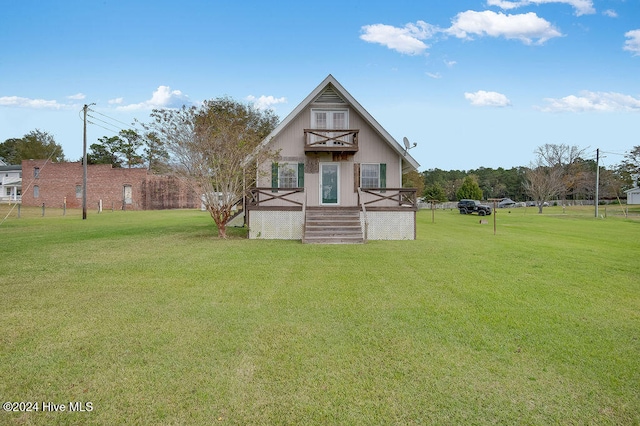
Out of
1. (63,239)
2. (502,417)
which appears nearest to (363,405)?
(502,417)

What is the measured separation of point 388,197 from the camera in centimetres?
1617

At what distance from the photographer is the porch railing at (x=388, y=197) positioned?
52.5 feet

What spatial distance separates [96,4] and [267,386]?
71.1ft

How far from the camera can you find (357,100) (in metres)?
17.0

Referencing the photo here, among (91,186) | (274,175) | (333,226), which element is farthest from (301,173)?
(91,186)

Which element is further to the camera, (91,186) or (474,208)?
(91,186)

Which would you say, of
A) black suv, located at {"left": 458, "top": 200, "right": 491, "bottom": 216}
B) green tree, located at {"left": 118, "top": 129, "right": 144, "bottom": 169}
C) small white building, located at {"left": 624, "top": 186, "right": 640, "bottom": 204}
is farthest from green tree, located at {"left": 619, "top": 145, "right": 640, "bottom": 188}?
green tree, located at {"left": 118, "top": 129, "right": 144, "bottom": 169}

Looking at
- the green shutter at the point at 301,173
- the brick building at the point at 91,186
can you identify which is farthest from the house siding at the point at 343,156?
the brick building at the point at 91,186

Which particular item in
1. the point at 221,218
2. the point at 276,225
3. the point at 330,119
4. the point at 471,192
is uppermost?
the point at 330,119

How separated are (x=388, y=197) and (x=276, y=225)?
5146mm

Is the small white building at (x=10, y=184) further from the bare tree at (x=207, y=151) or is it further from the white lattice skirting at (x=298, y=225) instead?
the white lattice skirting at (x=298, y=225)

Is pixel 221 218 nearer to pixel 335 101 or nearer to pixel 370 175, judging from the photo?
pixel 370 175

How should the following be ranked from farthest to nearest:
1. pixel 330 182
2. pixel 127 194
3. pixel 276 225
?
pixel 127 194, pixel 330 182, pixel 276 225

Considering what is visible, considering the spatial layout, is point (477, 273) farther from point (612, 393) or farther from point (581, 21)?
point (581, 21)
